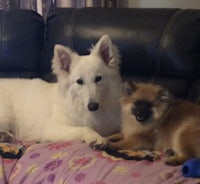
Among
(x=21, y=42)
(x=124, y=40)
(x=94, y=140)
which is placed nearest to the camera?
(x=94, y=140)

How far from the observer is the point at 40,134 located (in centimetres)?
238

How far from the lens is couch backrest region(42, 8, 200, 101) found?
7.47 feet

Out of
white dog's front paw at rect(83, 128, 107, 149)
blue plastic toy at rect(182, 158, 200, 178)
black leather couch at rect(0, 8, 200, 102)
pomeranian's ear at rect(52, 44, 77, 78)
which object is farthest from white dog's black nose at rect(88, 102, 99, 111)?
blue plastic toy at rect(182, 158, 200, 178)

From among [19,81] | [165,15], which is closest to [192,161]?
[165,15]

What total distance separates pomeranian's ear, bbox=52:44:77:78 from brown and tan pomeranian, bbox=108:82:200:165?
383 mm

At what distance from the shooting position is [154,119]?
2.03 m

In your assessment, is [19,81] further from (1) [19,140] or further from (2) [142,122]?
(2) [142,122]

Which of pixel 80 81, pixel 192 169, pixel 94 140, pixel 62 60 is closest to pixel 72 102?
pixel 80 81

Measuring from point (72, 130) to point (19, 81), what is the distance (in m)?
0.61

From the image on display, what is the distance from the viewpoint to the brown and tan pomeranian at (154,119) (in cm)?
196

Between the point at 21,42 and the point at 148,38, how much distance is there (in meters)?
0.88

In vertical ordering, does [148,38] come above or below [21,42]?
above

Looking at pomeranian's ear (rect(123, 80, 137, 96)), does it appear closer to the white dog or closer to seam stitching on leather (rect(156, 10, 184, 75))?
the white dog

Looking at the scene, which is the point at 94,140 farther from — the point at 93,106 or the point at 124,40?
the point at 124,40
